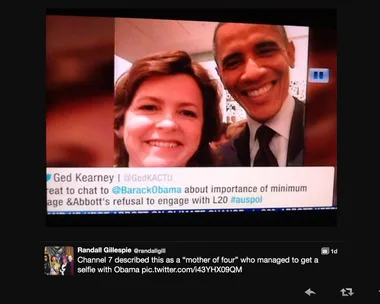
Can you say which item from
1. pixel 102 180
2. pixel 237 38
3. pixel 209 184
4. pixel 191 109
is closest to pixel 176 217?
pixel 209 184

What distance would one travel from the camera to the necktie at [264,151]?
87.3 inches

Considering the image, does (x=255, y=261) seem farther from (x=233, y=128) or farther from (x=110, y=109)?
(x=110, y=109)

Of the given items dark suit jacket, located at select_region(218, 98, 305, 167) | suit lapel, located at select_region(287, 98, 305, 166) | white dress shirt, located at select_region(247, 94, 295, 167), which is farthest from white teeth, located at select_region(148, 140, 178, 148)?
suit lapel, located at select_region(287, 98, 305, 166)

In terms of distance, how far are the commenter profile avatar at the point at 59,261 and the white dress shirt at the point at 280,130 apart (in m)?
1.02

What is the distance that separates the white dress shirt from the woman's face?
13.4 inches

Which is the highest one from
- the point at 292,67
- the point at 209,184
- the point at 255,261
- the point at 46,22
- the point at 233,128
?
the point at 46,22

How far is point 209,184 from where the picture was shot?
2.16m

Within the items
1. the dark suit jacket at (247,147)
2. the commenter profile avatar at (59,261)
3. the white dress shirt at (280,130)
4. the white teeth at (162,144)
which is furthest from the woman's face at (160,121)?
the commenter profile avatar at (59,261)

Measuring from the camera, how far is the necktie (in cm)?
222

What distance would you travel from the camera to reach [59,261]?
6.75 feet

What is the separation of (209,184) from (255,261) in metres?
0.43

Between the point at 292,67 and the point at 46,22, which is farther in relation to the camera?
the point at 292,67
